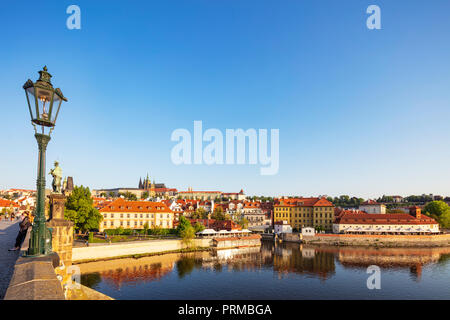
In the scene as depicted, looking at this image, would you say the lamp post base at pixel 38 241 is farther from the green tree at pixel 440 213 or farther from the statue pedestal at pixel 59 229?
→ the green tree at pixel 440 213

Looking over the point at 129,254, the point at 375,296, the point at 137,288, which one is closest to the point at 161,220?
the point at 129,254

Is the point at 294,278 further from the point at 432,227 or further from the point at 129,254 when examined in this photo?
the point at 432,227

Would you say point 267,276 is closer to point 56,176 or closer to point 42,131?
point 56,176

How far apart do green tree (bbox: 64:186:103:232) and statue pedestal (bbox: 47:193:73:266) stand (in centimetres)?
3100

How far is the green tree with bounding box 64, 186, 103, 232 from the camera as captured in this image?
44.0m

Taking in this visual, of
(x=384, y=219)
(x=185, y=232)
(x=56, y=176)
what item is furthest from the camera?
(x=384, y=219)

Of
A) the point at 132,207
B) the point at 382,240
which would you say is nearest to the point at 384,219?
the point at 382,240

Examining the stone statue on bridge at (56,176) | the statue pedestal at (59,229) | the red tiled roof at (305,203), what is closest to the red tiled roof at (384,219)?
the red tiled roof at (305,203)

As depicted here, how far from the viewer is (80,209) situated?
44562 mm

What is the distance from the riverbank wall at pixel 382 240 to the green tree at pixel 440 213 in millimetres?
13163

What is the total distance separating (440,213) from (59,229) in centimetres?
10406

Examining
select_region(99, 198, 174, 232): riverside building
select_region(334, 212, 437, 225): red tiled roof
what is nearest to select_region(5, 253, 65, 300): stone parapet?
select_region(99, 198, 174, 232): riverside building

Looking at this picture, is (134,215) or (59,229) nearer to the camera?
(59,229)

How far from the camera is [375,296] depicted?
31.4 metres
